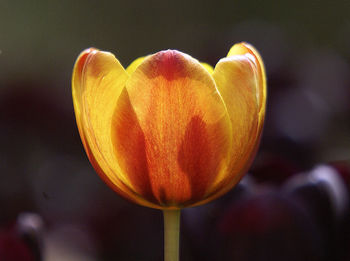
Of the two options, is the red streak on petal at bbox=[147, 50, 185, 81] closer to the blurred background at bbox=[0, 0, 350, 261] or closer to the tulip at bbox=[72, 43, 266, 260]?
the tulip at bbox=[72, 43, 266, 260]

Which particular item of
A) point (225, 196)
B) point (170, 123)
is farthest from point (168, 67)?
point (225, 196)

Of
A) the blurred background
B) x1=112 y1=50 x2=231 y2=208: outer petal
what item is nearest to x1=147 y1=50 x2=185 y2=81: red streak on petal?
x1=112 y1=50 x2=231 y2=208: outer petal

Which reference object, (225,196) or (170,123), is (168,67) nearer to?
(170,123)

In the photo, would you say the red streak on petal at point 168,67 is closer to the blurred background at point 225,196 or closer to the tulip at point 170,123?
the tulip at point 170,123

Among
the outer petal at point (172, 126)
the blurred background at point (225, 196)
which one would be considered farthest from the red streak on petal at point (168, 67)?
the blurred background at point (225, 196)

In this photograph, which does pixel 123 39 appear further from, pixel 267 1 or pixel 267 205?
pixel 267 205

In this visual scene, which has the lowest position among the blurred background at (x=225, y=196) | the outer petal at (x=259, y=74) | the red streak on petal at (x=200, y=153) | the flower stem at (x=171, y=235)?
the blurred background at (x=225, y=196)
